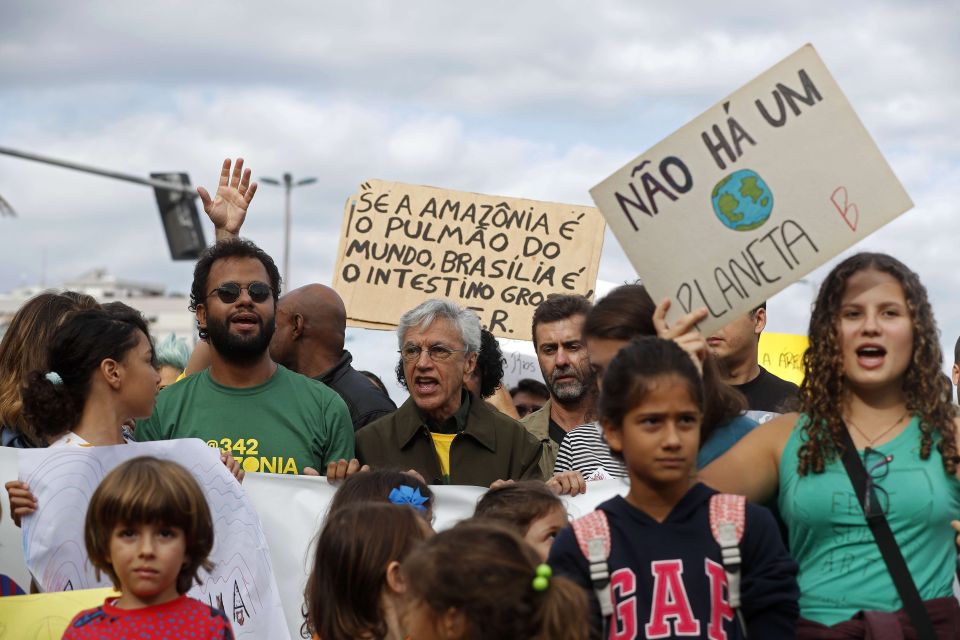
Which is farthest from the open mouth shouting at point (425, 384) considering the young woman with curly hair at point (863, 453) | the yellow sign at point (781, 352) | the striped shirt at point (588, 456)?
the yellow sign at point (781, 352)

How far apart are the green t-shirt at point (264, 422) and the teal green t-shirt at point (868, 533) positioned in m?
2.32

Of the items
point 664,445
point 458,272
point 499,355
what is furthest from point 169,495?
point 458,272

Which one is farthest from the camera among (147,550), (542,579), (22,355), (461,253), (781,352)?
(781,352)

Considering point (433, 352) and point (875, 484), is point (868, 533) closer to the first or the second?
point (875, 484)

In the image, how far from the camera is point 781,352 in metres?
11.0

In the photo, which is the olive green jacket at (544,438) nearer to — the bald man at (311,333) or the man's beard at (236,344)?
the bald man at (311,333)

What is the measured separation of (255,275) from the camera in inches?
227

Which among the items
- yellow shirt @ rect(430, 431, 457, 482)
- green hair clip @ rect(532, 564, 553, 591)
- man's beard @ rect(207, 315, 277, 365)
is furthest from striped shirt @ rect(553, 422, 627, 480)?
green hair clip @ rect(532, 564, 553, 591)

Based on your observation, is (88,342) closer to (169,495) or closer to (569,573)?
(169,495)

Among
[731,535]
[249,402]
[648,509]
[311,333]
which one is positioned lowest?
[731,535]

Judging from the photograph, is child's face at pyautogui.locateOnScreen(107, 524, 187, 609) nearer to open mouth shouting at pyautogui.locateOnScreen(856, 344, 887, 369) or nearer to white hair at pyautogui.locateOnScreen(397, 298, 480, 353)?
open mouth shouting at pyautogui.locateOnScreen(856, 344, 887, 369)

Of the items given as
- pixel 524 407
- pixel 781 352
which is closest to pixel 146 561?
pixel 524 407

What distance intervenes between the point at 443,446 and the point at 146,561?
224cm

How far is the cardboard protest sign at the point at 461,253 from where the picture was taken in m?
8.31
